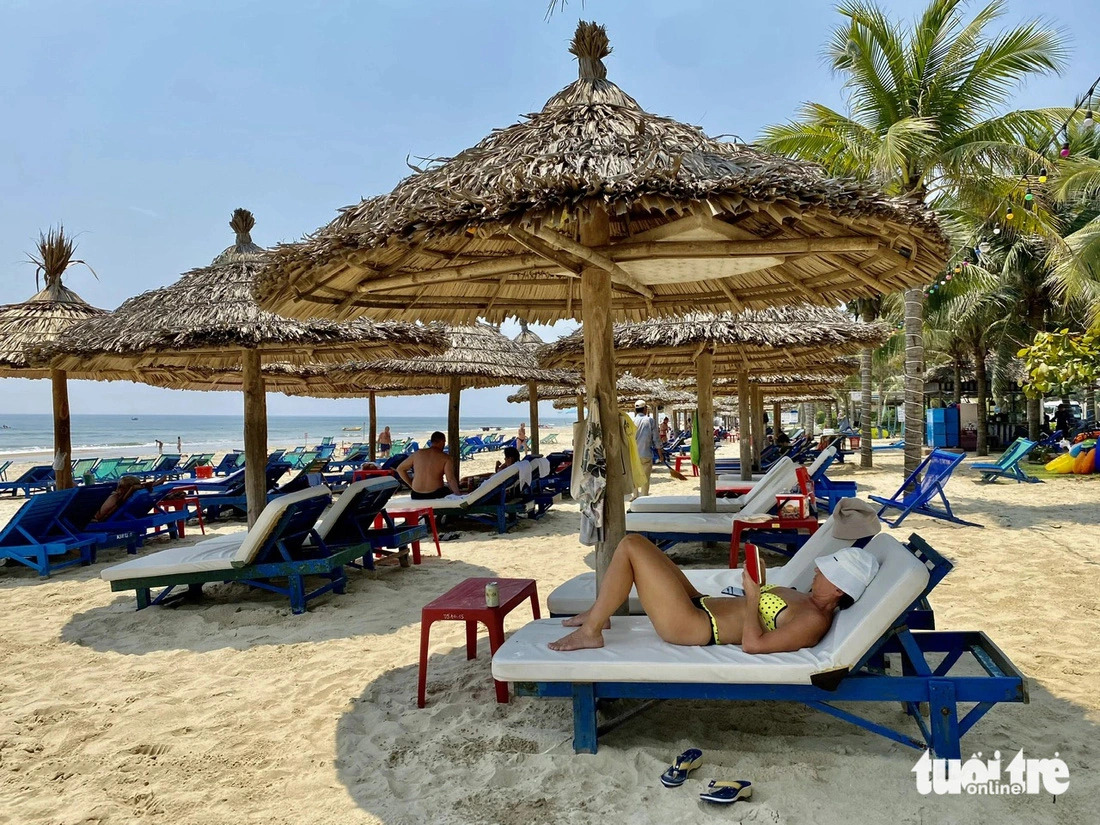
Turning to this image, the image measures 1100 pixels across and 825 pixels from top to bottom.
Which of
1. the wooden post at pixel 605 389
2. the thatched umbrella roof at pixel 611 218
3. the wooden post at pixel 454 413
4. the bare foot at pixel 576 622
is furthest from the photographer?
the wooden post at pixel 454 413

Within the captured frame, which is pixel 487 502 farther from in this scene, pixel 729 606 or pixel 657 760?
pixel 657 760

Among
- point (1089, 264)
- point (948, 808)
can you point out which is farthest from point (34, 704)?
point (1089, 264)

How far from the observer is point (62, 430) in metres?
9.16

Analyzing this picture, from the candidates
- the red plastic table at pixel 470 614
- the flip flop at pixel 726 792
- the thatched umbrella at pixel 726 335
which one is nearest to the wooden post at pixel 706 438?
the thatched umbrella at pixel 726 335

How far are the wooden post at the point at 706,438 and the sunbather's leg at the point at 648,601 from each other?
4.03 metres

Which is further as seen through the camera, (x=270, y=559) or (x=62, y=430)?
(x=62, y=430)

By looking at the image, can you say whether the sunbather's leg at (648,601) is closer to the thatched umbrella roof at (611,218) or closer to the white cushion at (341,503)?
the thatched umbrella roof at (611,218)

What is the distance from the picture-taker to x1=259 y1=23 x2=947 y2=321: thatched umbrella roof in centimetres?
282

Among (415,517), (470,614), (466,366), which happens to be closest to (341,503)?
(415,517)

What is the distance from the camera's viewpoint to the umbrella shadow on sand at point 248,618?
15.2ft

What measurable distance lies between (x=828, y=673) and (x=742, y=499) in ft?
16.4

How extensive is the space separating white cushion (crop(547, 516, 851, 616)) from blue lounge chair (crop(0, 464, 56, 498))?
46.3 feet

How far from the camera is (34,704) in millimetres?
3600

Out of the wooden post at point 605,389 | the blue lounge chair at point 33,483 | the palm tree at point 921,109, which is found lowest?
the blue lounge chair at point 33,483
